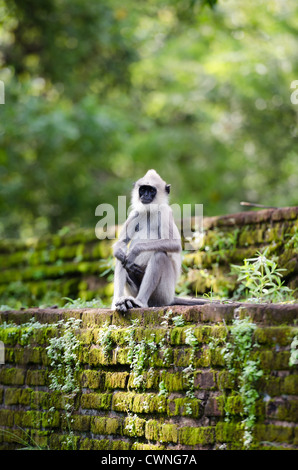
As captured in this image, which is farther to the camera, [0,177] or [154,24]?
[154,24]

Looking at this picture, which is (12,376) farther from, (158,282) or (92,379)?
(158,282)

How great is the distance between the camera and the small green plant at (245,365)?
13.5 feet

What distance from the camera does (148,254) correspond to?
616 cm

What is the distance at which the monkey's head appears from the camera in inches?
251

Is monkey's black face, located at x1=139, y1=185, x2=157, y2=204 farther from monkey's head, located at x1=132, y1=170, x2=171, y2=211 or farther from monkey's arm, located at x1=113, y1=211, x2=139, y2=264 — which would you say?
monkey's arm, located at x1=113, y1=211, x2=139, y2=264

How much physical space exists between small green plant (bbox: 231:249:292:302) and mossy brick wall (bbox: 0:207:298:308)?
0.33 meters

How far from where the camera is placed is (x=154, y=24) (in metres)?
22.2

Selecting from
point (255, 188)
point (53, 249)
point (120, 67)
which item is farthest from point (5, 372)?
point (255, 188)

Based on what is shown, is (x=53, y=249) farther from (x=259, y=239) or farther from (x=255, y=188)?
(x=255, y=188)

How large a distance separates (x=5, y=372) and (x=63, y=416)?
1.09m

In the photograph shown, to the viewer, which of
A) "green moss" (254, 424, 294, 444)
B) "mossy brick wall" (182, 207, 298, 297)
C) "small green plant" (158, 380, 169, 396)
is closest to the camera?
"green moss" (254, 424, 294, 444)

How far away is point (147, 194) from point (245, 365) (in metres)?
2.57

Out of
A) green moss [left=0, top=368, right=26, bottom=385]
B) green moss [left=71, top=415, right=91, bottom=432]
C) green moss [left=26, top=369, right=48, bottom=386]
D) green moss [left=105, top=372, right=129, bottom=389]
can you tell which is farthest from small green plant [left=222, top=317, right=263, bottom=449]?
green moss [left=0, top=368, right=26, bottom=385]

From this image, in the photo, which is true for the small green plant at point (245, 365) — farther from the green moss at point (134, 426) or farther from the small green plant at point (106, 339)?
the small green plant at point (106, 339)
